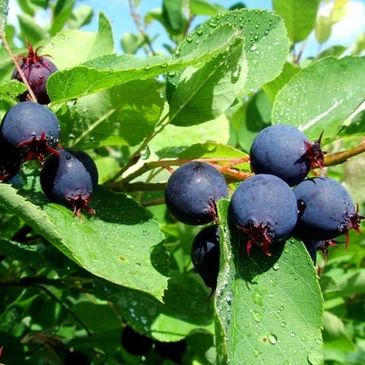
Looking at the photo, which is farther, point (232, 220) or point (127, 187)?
point (127, 187)

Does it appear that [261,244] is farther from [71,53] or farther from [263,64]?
[71,53]

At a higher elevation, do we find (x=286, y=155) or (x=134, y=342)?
(x=286, y=155)

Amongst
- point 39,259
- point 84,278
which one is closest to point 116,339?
A: point 84,278

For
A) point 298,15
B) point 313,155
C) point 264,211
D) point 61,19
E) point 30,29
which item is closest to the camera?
point 264,211

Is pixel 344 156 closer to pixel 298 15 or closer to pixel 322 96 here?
pixel 322 96

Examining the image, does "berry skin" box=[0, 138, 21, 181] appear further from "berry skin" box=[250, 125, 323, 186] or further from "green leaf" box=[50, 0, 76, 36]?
"green leaf" box=[50, 0, 76, 36]

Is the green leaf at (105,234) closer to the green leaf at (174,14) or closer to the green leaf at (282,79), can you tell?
the green leaf at (282,79)

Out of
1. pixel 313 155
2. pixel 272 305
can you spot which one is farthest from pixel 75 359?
pixel 313 155
